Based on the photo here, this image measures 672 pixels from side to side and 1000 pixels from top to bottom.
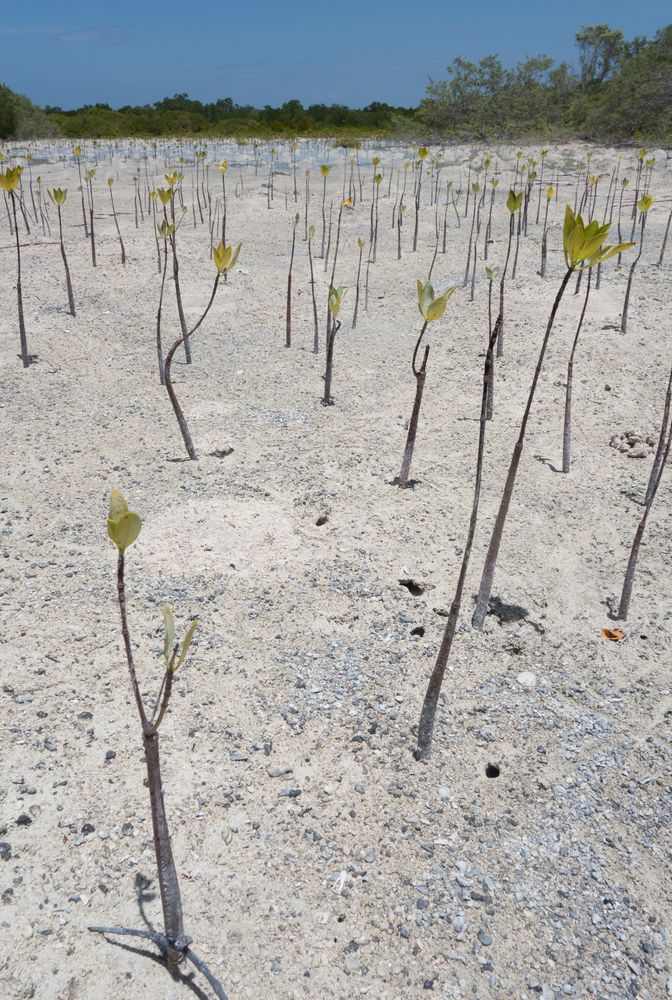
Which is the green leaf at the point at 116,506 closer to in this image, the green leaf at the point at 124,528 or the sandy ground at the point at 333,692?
the green leaf at the point at 124,528

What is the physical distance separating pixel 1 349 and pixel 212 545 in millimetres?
4647

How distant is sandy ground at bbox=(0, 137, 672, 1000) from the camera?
7.72ft

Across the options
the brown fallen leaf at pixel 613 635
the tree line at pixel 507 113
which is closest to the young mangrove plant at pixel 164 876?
the brown fallen leaf at pixel 613 635

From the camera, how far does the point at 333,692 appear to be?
3357 mm

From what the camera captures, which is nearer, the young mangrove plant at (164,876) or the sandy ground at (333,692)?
the young mangrove plant at (164,876)

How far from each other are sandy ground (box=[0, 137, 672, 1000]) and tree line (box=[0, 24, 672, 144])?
18.5 m

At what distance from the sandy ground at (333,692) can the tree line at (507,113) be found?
1852 centimetres

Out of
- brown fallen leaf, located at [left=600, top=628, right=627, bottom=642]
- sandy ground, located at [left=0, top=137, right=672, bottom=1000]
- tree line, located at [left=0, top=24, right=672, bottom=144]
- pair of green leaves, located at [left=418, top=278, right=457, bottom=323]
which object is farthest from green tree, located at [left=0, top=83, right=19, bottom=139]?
brown fallen leaf, located at [left=600, top=628, right=627, bottom=642]

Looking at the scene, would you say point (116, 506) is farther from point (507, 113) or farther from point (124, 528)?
point (507, 113)

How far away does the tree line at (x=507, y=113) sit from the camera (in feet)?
70.2

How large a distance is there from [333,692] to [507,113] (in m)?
27.6

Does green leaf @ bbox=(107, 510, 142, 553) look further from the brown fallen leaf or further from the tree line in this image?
the tree line

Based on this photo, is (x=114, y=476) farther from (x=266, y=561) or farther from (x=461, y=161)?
(x=461, y=161)

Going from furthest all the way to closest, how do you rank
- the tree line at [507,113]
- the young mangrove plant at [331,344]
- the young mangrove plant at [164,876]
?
the tree line at [507,113], the young mangrove plant at [331,344], the young mangrove plant at [164,876]
